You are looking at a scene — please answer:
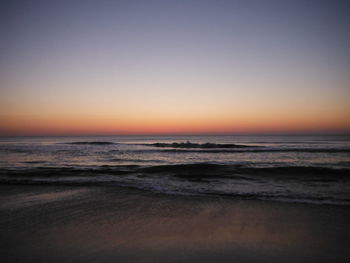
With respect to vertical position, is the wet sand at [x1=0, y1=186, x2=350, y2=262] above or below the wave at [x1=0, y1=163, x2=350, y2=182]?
above

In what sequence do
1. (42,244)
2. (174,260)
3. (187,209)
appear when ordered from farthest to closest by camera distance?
(187,209) → (42,244) → (174,260)

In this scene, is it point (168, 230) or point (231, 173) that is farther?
point (231, 173)

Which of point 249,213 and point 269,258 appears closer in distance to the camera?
point 269,258

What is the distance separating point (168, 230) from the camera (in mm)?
3721

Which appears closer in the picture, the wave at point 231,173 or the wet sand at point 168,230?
the wet sand at point 168,230

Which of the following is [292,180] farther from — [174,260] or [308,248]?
[174,260]

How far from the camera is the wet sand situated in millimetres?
2871

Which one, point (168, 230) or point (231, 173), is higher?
point (168, 230)

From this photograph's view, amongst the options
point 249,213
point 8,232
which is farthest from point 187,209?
point 8,232

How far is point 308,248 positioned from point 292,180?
6.38m

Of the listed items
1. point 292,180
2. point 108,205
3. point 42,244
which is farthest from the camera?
point 292,180

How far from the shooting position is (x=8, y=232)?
3648mm

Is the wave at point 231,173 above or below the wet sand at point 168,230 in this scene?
below

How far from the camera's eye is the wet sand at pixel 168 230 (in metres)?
2.87
